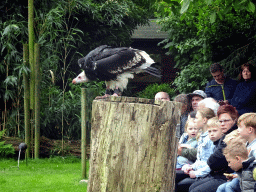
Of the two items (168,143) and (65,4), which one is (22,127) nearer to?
(65,4)

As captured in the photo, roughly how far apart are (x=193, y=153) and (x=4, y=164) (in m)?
4.17

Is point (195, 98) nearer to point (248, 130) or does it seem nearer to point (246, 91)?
point (246, 91)

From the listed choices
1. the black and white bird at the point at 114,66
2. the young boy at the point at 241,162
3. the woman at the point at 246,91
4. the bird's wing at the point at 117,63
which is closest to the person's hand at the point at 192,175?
the young boy at the point at 241,162

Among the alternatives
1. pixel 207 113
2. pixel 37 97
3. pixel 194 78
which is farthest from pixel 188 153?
pixel 194 78

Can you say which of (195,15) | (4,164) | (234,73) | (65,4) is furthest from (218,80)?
(65,4)

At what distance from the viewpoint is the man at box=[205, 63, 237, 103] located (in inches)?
212

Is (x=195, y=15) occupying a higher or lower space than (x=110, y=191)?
higher

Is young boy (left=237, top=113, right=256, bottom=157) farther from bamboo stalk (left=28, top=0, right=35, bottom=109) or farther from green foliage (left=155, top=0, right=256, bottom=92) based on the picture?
bamboo stalk (left=28, top=0, right=35, bottom=109)

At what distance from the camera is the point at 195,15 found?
8344mm

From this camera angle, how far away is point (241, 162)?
9.54 feet

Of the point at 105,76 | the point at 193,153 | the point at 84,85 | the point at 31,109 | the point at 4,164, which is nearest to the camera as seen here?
the point at 193,153

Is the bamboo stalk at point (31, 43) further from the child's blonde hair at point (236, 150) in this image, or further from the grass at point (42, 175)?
the child's blonde hair at point (236, 150)

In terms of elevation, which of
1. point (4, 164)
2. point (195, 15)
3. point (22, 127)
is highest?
point (195, 15)

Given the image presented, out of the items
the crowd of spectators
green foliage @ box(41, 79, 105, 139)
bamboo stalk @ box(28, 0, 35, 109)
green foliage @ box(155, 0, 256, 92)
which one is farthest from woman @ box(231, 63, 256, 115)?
bamboo stalk @ box(28, 0, 35, 109)
